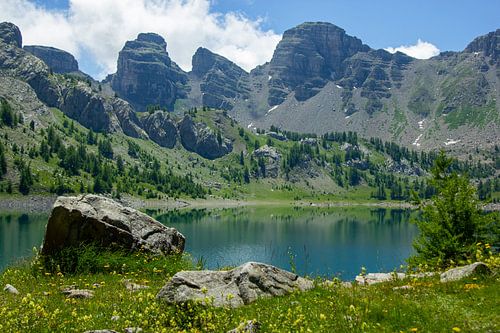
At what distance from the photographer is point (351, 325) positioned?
10234mm

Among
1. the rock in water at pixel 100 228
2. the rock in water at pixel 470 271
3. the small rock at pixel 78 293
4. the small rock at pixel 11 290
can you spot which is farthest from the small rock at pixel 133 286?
the rock in water at pixel 470 271

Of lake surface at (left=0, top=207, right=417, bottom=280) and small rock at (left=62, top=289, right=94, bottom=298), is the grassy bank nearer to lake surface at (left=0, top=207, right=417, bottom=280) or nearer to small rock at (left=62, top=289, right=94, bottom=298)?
small rock at (left=62, top=289, right=94, bottom=298)

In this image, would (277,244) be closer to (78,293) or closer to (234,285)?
(78,293)

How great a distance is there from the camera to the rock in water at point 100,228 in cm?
2177

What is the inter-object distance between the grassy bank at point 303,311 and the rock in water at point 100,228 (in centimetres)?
589

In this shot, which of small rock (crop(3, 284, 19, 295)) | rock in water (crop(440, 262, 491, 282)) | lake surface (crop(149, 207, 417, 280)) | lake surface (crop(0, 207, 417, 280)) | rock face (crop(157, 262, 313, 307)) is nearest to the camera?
rock face (crop(157, 262, 313, 307))

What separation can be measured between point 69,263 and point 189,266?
6.10m

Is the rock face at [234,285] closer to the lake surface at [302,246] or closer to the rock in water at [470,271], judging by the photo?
the rock in water at [470,271]

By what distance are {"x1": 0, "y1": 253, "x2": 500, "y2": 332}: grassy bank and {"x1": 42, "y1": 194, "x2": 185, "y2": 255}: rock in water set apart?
589cm

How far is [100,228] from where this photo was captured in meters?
22.5

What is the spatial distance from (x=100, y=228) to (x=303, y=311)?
14209 millimetres

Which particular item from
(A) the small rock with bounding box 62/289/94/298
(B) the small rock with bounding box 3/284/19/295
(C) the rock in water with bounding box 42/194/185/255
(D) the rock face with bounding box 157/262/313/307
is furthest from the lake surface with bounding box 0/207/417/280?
(D) the rock face with bounding box 157/262/313/307

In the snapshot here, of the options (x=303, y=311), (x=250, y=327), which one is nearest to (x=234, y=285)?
(x=303, y=311)

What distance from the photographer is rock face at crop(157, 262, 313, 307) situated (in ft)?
43.1
